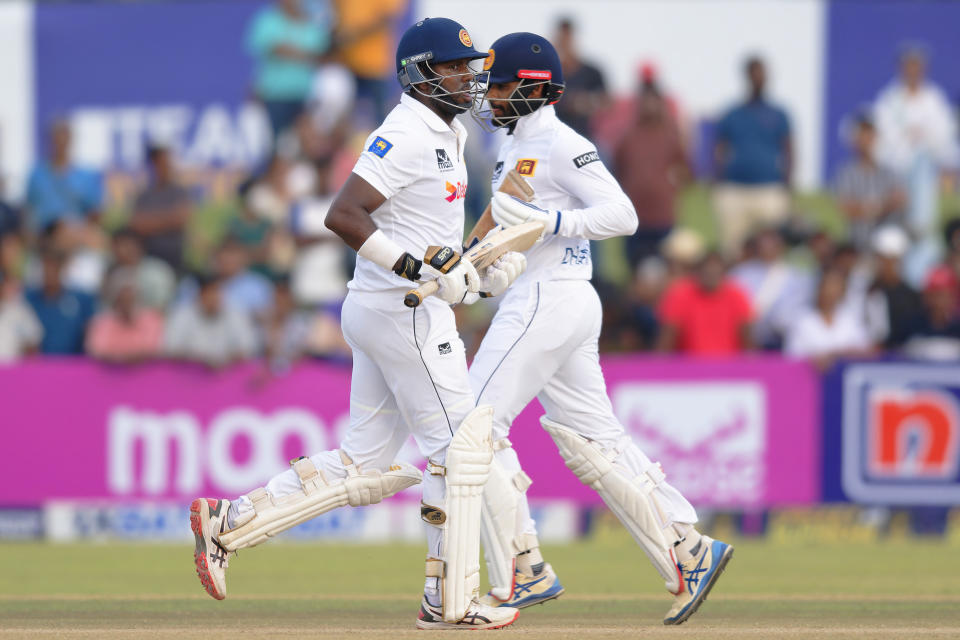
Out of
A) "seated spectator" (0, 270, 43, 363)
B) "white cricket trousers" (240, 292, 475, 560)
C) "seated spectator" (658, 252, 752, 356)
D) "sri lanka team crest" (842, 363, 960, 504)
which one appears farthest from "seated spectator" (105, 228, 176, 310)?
"white cricket trousers" (240, 292, 475, 560)

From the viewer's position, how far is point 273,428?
12.2m

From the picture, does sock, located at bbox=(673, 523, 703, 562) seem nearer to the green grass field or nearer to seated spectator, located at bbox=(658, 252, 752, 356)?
the green grass field

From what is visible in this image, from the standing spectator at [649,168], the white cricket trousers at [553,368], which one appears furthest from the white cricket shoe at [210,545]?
the standing spectator at [649,168]

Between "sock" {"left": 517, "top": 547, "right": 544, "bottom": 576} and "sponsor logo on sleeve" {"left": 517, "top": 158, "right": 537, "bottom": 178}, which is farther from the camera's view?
"sock" {"left": 517, "top": 547, "right": 544, "bottom": 576}

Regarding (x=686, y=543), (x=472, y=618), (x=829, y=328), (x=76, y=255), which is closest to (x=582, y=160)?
(x=686, y=543)

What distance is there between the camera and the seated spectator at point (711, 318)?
41.2 ft

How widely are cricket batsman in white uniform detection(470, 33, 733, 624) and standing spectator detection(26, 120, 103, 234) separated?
800 cm

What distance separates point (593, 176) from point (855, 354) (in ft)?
18.6

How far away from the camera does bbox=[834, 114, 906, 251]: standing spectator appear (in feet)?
48.2

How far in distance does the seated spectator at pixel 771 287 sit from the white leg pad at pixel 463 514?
6.75 m

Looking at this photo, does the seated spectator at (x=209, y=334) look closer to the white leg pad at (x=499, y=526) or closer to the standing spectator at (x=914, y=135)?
the white leg pad at (x=499, y=526)

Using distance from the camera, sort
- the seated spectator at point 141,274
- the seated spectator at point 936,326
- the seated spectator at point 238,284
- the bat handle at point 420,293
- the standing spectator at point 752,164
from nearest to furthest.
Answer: the bat handle at point 420,293
the seated spectator at point 936,326
the seated spectator at point 238,284
the seated spectator at point 141,274
the standing spectator at point 752,164

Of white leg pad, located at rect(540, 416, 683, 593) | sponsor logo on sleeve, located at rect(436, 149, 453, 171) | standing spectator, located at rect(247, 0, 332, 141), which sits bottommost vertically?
white leg pad, located at rect(540, 416, 683, 593)

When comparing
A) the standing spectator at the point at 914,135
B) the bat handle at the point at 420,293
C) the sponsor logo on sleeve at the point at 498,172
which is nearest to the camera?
the bat handle at the point at 420,293
